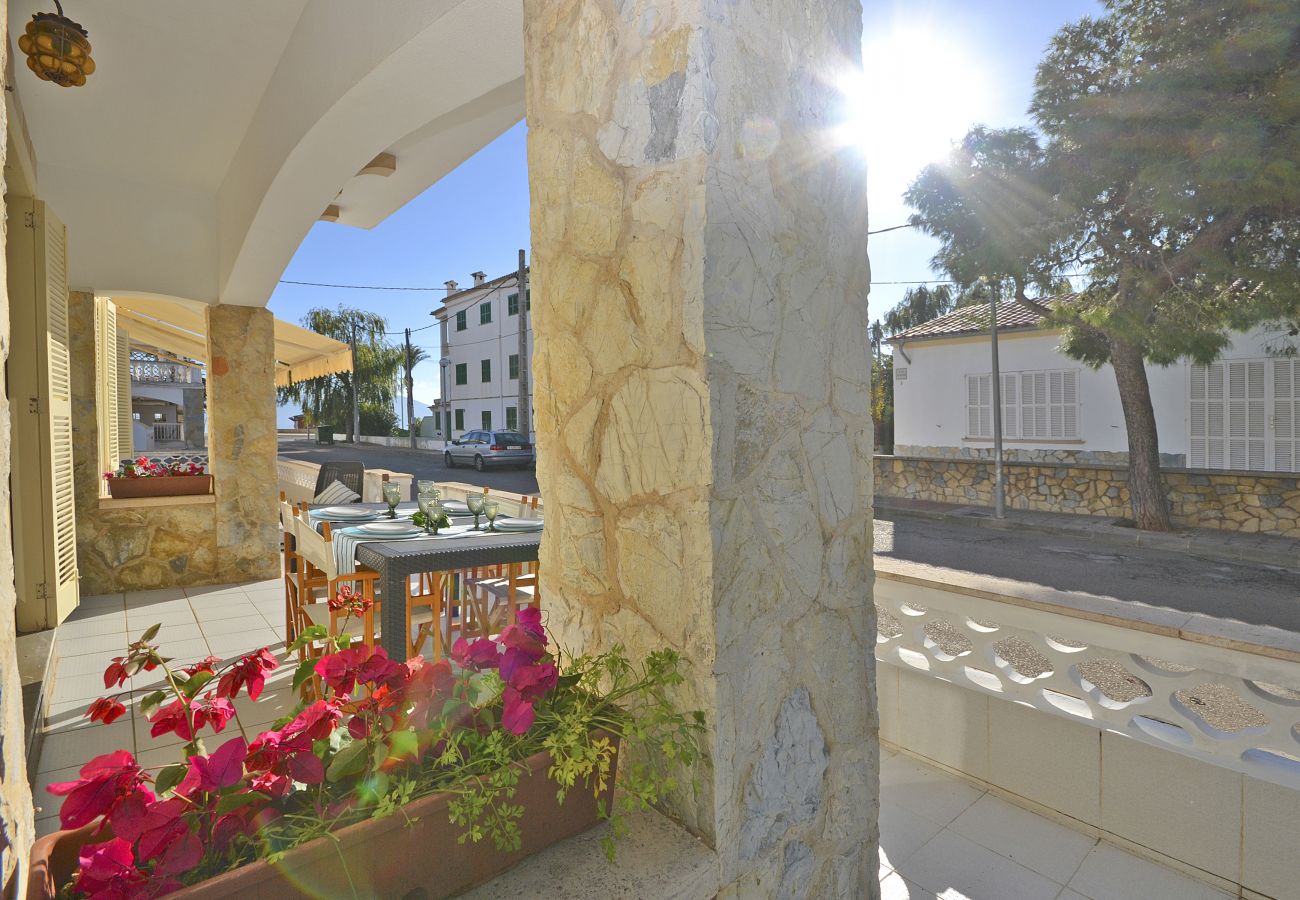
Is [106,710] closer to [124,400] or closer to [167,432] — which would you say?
[124,400]

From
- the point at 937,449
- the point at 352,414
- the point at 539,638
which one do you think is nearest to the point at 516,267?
the point at 937,449

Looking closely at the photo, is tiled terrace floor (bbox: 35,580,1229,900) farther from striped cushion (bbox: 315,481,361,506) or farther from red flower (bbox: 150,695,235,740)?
striped cushion (bbox: 315,481,361,506)

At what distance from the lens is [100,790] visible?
2.56 ft

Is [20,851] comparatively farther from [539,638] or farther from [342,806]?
[539,638]

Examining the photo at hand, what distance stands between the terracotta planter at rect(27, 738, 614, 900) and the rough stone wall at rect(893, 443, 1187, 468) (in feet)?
35.5

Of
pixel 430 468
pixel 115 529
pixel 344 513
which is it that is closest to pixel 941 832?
pixel 344 513

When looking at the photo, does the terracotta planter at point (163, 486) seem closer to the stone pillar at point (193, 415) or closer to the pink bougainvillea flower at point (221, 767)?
the pink bougainvillea flower at point (221, 767)

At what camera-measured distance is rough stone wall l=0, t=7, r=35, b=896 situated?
2.43 ft

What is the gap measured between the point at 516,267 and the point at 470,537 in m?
16.7

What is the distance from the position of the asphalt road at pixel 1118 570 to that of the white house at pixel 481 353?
1748cm

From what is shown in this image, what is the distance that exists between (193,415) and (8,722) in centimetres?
2929

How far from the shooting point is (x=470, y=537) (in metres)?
3.12

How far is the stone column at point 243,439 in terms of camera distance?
208 inches

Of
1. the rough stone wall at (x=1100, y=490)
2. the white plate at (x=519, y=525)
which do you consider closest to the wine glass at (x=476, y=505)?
the white plate at (x=519, y=525)
